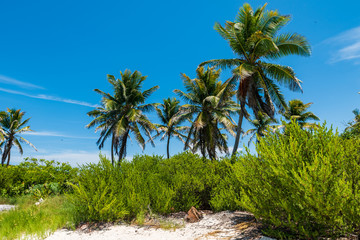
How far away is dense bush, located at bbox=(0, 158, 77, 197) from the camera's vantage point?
12.6 meters

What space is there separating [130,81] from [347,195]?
2416 centimetres

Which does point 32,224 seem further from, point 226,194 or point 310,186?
point 310,186

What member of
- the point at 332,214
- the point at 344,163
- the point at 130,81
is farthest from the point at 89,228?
the point at 130,81

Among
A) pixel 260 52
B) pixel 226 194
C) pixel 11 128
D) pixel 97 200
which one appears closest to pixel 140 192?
pixel 97 200

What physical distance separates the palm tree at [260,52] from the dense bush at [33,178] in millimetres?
11098

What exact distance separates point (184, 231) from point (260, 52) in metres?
14.2

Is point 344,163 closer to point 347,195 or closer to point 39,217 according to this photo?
point 347,195

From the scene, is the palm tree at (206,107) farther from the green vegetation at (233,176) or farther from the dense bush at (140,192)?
the dense bush at (140,192)

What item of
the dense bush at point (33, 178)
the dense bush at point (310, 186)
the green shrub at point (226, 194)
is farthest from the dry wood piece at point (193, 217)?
the dense bush at point (33, 178)

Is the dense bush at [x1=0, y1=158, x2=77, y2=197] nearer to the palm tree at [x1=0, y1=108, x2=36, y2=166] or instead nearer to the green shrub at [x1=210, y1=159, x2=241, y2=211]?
the green shrub at [x1=210, y1=159, x2=241, y2=211]

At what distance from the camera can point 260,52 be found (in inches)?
635

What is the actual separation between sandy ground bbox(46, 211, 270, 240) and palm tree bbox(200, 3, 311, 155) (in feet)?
37.2

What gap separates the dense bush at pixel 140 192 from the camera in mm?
5902

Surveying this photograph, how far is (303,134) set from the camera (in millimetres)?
4344
